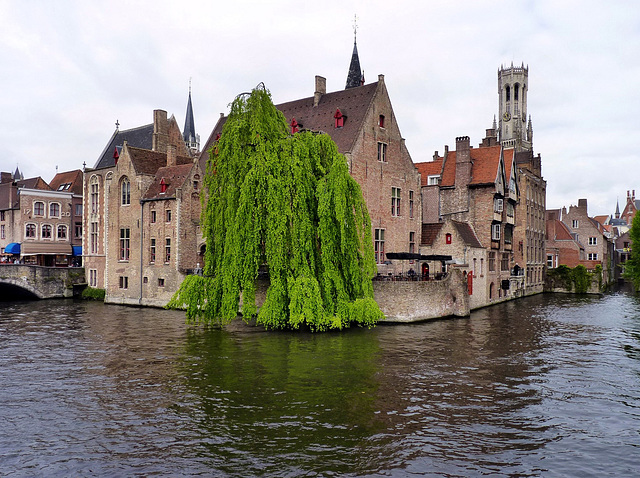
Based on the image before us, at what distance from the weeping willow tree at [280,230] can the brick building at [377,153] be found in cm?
903

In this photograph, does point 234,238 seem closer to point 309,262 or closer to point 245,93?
point 309,262

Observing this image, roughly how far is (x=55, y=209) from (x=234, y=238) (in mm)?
39345

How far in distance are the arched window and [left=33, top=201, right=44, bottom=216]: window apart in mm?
12945

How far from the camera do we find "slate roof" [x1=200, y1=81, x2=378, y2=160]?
119 ft

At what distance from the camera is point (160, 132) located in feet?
152

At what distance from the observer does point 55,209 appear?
56.2m

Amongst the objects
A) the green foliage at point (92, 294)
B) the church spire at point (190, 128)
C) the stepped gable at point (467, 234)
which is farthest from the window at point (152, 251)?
the church spire at point (190, 128)

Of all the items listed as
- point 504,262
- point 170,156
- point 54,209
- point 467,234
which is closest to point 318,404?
point 467,234

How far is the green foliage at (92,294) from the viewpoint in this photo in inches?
1738

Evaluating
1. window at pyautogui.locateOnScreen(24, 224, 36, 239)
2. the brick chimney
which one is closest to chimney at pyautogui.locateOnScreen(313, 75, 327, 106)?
the brick chimney

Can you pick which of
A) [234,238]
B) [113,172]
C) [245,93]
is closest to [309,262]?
[234,238]

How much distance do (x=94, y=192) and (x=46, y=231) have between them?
13.8m

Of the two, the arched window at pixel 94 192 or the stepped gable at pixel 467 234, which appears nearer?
the stepped gable at pixel 467 234

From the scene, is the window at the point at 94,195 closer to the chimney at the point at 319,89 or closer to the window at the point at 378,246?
the chimney at the point at 319,89
